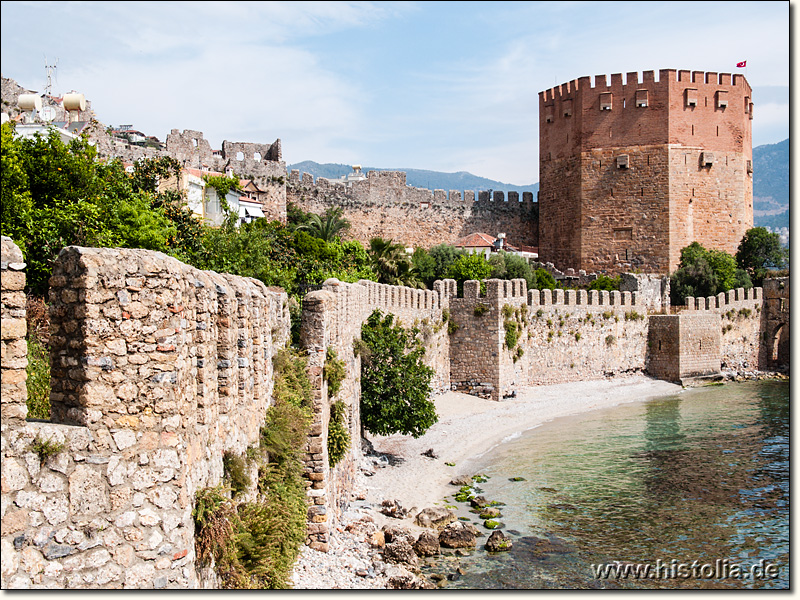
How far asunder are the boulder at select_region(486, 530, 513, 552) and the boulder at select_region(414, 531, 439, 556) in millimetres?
825

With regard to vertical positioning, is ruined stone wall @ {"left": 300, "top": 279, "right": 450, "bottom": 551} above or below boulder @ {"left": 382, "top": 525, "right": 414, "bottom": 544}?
above

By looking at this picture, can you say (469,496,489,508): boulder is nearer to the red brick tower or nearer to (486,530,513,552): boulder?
(486,530,513,552): boulder

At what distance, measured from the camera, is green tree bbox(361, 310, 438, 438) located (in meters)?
15.8

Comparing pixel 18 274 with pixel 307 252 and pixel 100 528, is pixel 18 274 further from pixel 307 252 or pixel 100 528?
pixel 307 252

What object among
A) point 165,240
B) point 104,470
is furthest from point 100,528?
point 165,240

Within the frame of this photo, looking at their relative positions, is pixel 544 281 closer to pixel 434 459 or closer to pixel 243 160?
pixel 243 160

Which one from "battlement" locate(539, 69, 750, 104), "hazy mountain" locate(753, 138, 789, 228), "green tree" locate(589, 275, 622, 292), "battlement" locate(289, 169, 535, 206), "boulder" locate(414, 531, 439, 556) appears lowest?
"boulder" locate(414, 531, 439, 556)

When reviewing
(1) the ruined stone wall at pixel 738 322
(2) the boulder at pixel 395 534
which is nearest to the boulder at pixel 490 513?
(2) the boulder at pixel 395 534

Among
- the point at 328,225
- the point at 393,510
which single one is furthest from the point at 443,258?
the point at 393,510

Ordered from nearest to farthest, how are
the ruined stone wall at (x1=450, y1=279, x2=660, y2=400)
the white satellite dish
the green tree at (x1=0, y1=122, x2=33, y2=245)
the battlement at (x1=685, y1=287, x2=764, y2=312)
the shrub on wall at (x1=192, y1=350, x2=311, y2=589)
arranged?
1. the shrub on wall at (x1=192, y1=350, x2=311, y2=589)
2. the green tree at (x1=0, y1=122, x2=33, y2=245)
3. the white satellite dish
4. the ruined stone wall at (x1=450, y1=279, x2=660, y2=400)
5. the battlement at (x1=685, y1=287, x2=764, y2=312)

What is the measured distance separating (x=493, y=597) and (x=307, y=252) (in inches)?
719

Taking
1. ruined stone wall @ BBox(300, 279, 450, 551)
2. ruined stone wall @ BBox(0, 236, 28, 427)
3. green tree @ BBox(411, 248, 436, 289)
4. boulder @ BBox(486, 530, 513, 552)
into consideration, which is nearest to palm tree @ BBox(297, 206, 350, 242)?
green tree @ BBox(411, 248, 436, 289)

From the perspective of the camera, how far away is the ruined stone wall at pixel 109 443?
11.7 feet

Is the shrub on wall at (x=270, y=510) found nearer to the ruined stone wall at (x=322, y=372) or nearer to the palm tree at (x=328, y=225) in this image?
the ruined stone wall at (x=322, y=372)
